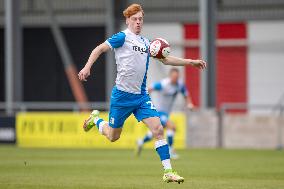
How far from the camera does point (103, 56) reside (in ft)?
138

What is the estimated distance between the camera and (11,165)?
1822cm

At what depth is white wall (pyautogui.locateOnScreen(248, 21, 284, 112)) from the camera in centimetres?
3922

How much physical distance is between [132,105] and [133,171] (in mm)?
3329

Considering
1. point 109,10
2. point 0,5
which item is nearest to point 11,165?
point 109,10

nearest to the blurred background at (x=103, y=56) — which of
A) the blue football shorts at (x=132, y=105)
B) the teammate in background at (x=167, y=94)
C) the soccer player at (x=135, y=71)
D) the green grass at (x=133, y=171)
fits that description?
the teammate in background at (x=167, y=94)

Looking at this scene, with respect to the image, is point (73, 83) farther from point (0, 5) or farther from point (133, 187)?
point (133, 187)

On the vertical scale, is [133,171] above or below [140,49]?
below

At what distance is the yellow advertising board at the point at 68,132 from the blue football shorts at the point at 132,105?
47.2 ft

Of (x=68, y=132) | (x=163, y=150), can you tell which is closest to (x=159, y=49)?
(x=163, y=150)

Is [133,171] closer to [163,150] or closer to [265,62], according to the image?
[163,150]

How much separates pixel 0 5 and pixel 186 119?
16700 mm

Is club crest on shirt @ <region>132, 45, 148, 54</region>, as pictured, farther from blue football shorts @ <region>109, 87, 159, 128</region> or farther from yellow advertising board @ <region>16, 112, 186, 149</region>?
yellow advertising board @ <region>16, 112, 186, 149</region>

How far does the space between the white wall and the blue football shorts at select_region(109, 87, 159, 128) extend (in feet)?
85.2

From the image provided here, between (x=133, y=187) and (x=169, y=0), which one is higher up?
(x=169, y=0)
